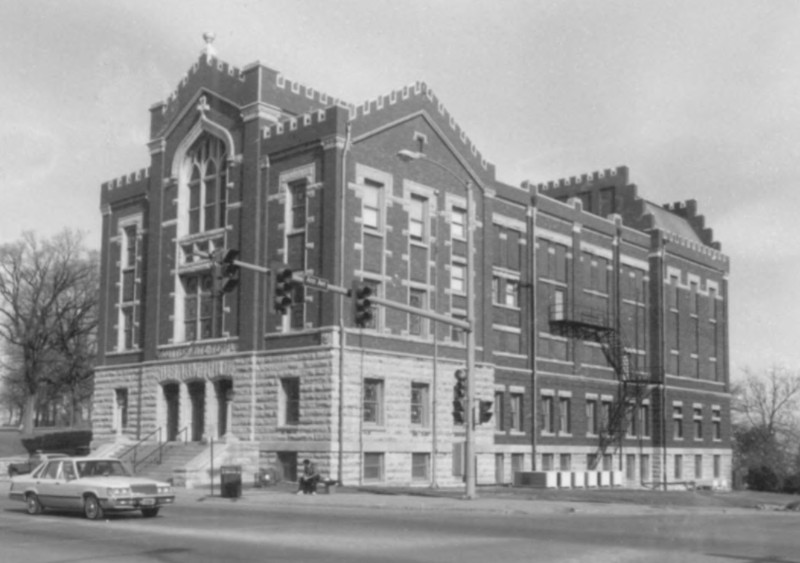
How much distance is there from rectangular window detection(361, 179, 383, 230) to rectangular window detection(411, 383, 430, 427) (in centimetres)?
697

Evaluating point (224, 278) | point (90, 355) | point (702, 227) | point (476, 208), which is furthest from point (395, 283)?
point (90, 355)

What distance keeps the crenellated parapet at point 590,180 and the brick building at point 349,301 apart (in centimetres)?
554

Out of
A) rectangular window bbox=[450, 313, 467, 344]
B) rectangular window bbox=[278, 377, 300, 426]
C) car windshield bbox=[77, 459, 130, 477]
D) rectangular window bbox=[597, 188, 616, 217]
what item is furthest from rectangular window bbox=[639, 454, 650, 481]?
car windshield bbox=[77, 459, 130, 477]

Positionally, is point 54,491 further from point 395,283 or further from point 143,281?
point 143,281

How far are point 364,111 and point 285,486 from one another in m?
15.4

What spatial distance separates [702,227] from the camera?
71000 millimetres

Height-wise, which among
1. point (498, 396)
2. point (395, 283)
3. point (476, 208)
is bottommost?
point (498, 396)

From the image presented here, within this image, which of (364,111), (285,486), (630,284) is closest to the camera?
(285,486)

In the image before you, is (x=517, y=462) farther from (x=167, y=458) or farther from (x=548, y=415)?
(x=167, y=458)

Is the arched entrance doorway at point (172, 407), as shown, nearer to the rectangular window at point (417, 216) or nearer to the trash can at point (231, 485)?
the rectangular window at point (417, 216)

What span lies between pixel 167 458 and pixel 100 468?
18.4m

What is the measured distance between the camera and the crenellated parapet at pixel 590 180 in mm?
64438

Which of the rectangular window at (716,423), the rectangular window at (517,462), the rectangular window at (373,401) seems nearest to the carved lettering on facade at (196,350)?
the rectangular window at (373,401)

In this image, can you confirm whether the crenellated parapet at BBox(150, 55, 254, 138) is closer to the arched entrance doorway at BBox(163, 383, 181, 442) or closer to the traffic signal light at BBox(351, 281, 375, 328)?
the arched entrance doorway at BBox(163, 383, 181, 442)
